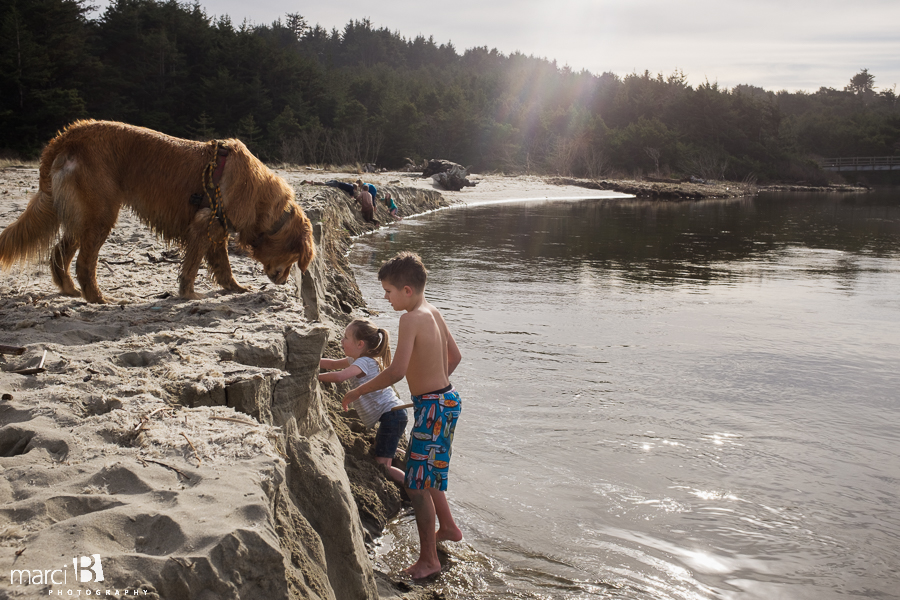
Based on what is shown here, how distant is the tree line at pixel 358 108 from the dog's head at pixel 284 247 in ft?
94.1

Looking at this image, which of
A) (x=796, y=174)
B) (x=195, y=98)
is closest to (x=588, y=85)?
(x=796, y=174)

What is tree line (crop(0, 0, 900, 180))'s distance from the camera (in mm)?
33750

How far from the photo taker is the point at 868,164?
73375 mm

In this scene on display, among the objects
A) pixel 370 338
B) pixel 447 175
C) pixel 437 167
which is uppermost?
pixel 437 167

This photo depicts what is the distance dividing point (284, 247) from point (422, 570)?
9.85ft

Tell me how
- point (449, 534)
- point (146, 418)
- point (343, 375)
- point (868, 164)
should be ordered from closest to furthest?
point (146, 418), point (449, 534), point (343, 375), point (868, 164)

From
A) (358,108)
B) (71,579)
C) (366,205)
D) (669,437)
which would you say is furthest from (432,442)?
(358,108)

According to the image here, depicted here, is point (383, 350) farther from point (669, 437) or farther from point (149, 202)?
point (669, 437)

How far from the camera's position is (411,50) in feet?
464

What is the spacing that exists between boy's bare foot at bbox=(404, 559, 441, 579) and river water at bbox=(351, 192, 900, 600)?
3.2 inches

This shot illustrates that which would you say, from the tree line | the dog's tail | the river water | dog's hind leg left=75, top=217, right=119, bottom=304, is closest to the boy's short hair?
the river water

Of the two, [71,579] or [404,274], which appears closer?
[71,579]

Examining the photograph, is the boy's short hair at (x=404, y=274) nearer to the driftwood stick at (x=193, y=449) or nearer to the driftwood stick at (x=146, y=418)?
the driftwood stick at (x=146, y=418)

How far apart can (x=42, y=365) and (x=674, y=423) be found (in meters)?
5.02
